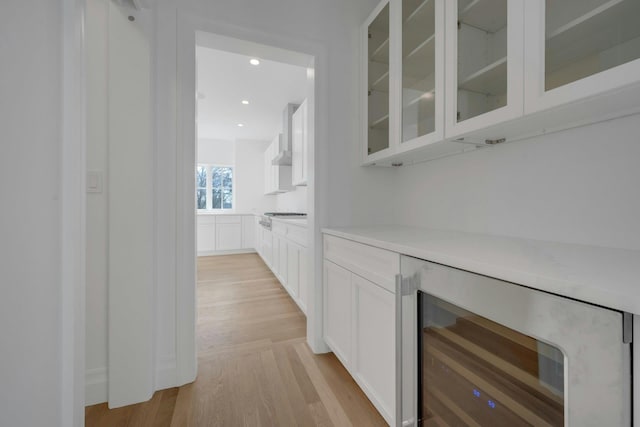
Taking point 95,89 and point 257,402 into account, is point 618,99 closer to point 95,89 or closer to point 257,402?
point 257,402

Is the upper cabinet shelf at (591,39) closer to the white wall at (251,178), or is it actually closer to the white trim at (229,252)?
the white trim at (229,252)

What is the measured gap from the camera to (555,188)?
3.20 feet

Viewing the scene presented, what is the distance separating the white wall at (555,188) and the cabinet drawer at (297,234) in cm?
102

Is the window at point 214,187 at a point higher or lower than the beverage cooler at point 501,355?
higher

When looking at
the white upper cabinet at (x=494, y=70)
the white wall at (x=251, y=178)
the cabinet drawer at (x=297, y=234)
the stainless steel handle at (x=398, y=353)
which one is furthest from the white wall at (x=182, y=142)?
the white wall at (x=251, y=178)

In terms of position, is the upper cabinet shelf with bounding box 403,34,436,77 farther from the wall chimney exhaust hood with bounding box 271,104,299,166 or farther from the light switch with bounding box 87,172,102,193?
the wall chimney exhaust hood with bounding box 271,104,299,166

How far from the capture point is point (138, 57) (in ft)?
4.19

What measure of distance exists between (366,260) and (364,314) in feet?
0.92

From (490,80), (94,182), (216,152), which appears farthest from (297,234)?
(216,152)

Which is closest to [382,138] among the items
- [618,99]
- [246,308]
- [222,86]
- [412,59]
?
[412,59]

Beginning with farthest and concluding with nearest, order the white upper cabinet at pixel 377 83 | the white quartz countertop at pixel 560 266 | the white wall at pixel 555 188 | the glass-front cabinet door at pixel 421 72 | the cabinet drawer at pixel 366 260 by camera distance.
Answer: the white upper cabinet at pixel 377 83
the glass-front cabinet door at pixel 421 72
the cabinet drawer at pixel 366 260
the white wall at pixel 555 188
the white quartz countertop at pixel 560 266

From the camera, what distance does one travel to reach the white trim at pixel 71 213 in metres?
0.56

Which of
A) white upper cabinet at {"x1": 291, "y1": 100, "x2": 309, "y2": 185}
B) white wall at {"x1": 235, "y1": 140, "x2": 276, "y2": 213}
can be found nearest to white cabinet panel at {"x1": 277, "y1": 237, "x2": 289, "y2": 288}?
white upper cabinet at {"x1": 291, "y1": 100, "x2": 309, "y2": 185}

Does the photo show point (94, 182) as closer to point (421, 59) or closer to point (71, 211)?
point (71, 211)
